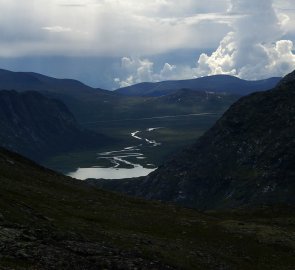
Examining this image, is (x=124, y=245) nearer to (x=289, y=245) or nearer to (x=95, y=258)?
(x=95, y=258)

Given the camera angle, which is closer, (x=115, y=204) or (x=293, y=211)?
(x=115, y=204)

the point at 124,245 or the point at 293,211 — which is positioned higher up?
the point at 124,245

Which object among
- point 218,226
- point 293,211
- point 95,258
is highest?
point 95,258

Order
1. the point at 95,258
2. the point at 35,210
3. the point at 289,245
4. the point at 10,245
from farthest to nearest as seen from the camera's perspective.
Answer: the point at 289,245 < the point at 35,210 < the point at 95,258 < the point at 10,245

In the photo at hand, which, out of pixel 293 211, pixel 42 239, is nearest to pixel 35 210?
pixel 42 239

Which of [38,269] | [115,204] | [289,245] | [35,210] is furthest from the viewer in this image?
[115,204]

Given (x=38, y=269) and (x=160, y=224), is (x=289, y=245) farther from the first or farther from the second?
(x=38, y=269)

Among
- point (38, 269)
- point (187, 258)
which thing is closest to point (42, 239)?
point (38, 269)
